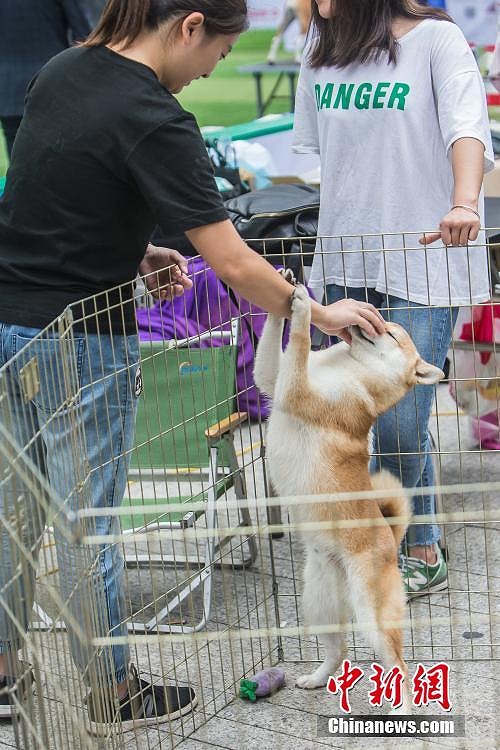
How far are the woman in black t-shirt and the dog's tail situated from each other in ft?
1.75

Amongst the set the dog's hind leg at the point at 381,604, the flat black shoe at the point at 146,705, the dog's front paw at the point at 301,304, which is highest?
the dog's front paw at the point at 301,304

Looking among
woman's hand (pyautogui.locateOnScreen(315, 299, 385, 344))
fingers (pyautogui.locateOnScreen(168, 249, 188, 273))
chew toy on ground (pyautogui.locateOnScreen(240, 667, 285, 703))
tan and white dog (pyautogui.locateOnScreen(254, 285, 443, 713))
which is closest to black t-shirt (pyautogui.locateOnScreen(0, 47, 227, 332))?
fingers (pyautogui.locateOnScreen(168, 249, 188, 273))

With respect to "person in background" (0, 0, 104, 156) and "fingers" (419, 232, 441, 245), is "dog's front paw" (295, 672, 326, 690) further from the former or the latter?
"person in background" (0, 0, 104, 156)

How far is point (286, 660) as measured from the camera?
3092 millimetres

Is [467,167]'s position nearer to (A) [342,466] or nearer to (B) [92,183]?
(A) [342,466]

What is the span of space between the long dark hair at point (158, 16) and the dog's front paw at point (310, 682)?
1726 mm

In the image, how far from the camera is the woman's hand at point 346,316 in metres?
2.53

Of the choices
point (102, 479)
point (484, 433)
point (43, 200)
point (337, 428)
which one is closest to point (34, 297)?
point (43, 200)

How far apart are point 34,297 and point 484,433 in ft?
8.21

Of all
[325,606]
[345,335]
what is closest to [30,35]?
[345,335]

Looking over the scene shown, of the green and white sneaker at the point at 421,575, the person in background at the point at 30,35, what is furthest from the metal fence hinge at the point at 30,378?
the person in background at the point at 30,35

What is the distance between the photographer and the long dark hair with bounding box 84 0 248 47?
7.28 feet

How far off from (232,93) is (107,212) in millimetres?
12961

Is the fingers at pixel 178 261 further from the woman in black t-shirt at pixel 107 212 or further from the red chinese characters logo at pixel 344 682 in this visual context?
the red chinese characters logo at pixel 344 682
